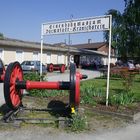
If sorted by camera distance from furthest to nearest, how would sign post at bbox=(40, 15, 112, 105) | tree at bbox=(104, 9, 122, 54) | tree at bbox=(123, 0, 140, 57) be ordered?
tree at bbox=(104, 9, 122, 54)
tree at bbox=(123, 0, 140, 57)
sign post at bbox=(40, 15, 112, 105)

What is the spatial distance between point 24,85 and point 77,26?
414 cm

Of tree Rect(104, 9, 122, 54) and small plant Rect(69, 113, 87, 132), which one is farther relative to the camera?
tree Rect(104, 9, 122, 54)

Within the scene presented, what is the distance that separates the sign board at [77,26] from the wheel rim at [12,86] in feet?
11.0

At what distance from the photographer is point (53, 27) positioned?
1309cm

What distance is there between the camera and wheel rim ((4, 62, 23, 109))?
812 cm

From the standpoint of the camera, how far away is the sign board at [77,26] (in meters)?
11.1

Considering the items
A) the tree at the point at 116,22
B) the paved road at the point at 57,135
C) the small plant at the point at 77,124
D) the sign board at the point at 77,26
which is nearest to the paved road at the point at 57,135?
the paved road at the point at 57,135

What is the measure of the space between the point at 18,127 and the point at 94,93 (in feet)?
17.1

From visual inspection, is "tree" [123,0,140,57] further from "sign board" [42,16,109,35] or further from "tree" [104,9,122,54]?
"sign board" [42,16,109,35]

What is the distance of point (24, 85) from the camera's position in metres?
8.66

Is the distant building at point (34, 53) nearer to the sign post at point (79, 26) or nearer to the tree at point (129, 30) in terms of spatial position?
the tree at point (129, 30)

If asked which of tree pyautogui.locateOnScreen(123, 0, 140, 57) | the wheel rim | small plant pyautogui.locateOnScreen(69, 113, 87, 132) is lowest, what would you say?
small plant pyautogui.locateOnScreen(69, 113, 87, 132)

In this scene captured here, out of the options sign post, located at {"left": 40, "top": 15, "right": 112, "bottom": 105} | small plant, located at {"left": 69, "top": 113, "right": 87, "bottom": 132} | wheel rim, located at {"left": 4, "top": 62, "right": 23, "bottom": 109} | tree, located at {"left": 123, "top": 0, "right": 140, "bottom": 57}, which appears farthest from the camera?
tree, located at {"left": 123, "top": 0, "right": 140, "bottom": 57}

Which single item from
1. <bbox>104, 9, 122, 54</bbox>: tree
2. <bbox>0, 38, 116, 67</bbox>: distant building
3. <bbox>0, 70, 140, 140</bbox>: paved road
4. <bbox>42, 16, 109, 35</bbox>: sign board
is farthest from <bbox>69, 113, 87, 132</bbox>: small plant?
<bbox>104, 9, 122, 54</bbox>: tree
